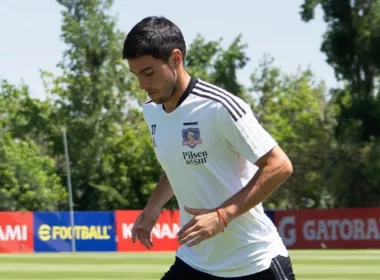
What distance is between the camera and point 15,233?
4166cm

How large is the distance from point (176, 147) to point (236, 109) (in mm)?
456

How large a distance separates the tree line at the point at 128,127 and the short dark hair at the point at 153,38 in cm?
4785

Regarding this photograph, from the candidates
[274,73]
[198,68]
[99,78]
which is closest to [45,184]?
[99,78]

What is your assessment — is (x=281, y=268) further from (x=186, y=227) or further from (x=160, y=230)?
(x=160, y=230)

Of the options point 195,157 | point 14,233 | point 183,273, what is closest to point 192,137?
point 195,157

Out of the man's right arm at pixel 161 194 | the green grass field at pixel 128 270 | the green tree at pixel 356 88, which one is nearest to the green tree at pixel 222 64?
the green tree at pixel 356 88

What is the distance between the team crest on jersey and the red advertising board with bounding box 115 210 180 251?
1493 inches

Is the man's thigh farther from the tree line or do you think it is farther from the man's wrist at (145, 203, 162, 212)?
the tree line

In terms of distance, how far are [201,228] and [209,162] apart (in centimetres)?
47

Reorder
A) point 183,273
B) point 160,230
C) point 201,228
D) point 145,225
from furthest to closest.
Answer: point 160,230
point 145,225
point 183,273
point 201,228

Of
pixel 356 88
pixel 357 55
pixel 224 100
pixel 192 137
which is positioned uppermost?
pixel 357 55

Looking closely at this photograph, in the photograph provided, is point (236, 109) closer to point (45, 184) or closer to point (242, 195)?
point (242, 195)

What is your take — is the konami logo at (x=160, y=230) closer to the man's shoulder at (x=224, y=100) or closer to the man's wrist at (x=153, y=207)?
the man's wrist at (x=153, y=207)

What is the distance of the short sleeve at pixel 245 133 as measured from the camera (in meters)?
5.80
